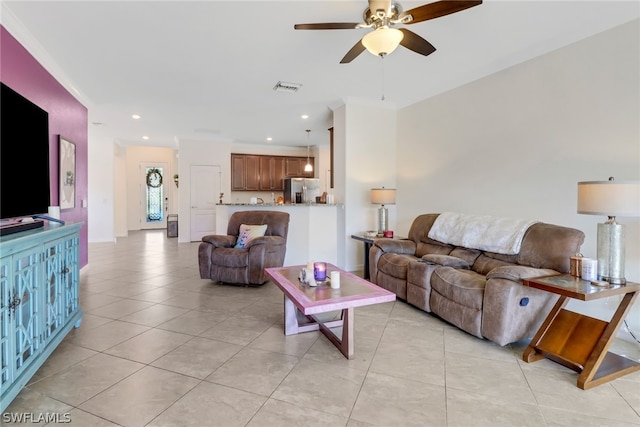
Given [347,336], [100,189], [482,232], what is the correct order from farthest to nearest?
[100,189]
[482,232]
[347,336]

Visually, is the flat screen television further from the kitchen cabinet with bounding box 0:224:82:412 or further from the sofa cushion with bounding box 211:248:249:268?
the sofa cushion with bounding box 211:248:249:268

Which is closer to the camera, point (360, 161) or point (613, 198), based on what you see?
point (613, 198)

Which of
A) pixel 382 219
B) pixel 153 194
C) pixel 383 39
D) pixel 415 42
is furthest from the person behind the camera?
pixel 153 194

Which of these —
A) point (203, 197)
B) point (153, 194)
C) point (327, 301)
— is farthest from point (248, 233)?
point (153, 194)

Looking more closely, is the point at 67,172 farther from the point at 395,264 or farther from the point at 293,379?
the point at 395,264

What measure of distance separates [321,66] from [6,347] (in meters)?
3.44

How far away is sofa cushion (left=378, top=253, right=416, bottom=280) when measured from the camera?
3386 mm

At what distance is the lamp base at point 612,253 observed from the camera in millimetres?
2145

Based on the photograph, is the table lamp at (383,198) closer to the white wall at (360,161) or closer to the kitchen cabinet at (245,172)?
the white wall at (360,161)

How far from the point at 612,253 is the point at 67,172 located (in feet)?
19.0

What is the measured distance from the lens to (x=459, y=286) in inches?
106

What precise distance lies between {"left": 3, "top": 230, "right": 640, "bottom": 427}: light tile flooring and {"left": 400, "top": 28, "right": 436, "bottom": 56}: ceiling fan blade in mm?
2321

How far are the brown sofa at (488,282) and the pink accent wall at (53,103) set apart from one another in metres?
3.41

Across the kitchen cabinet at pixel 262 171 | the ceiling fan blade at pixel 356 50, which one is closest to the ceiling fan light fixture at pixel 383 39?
the ceiling fan blade at pixel 356 50
